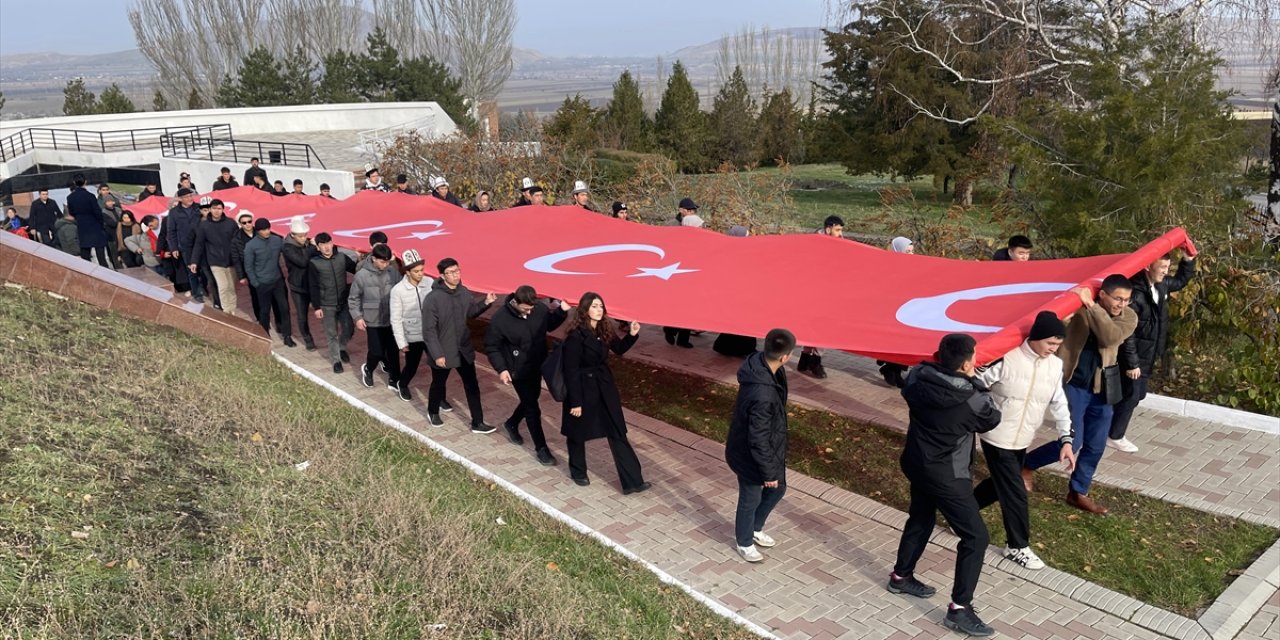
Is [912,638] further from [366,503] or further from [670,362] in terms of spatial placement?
[670,362]

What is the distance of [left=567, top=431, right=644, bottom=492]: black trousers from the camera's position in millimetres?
7246

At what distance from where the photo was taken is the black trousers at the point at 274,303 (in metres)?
11.2

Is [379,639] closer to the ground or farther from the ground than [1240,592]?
farther from the ground

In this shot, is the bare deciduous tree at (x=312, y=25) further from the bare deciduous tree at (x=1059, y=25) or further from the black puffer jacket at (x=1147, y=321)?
the black puffer jacket at (x=1147, y=321)

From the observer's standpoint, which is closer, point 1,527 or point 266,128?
point 1,527

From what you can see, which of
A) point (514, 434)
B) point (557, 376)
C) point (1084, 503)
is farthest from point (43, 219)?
point (1084, 503)

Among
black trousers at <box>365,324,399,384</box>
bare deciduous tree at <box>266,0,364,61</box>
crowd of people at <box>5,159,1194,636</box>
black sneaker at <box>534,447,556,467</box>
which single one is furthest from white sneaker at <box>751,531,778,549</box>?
bare deciduous tree at <box>266,0,364,61</box>

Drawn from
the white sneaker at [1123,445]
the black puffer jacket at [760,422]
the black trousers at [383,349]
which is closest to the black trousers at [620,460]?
the black puffer jacket at [760,422]

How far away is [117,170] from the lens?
1135 inches

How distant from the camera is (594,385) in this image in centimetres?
708

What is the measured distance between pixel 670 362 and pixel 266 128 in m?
31.3

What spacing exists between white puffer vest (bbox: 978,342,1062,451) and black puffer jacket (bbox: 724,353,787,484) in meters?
1.25

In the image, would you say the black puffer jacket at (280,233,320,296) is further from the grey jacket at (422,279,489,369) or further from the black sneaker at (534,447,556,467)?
the black sneaker at (534,447,556,467)

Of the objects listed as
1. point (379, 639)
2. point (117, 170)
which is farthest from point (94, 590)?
point (117, 170)
